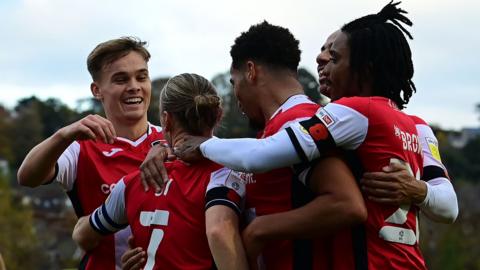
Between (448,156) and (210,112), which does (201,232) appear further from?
(448,156)

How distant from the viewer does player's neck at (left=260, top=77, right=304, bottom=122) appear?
21.3ft

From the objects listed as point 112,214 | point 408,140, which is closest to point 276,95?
point 408,140

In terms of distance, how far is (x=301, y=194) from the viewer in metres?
6.21

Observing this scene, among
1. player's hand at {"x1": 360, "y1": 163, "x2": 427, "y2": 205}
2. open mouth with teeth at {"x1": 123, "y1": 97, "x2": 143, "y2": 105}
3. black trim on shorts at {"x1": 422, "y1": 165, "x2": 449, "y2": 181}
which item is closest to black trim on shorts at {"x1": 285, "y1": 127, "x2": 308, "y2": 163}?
player's hand at {"x1": 360, "y1": 163, "x2": 427, "y2": 205}

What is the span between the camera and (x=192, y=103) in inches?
257

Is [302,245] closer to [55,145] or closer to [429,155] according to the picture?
[429,155]

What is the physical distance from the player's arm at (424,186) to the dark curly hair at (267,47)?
0.88 m

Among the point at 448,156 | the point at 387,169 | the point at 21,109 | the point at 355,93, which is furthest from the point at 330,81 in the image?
the point at 21,109

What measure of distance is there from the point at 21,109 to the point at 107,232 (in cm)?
11996

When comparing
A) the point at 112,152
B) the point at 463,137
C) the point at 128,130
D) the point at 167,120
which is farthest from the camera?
the point at 463,137

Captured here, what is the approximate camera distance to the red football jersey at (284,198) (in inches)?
244

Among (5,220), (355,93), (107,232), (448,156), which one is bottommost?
(448,156)

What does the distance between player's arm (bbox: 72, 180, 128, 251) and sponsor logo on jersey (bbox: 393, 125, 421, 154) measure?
1.68 metres

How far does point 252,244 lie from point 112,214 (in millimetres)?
1071
